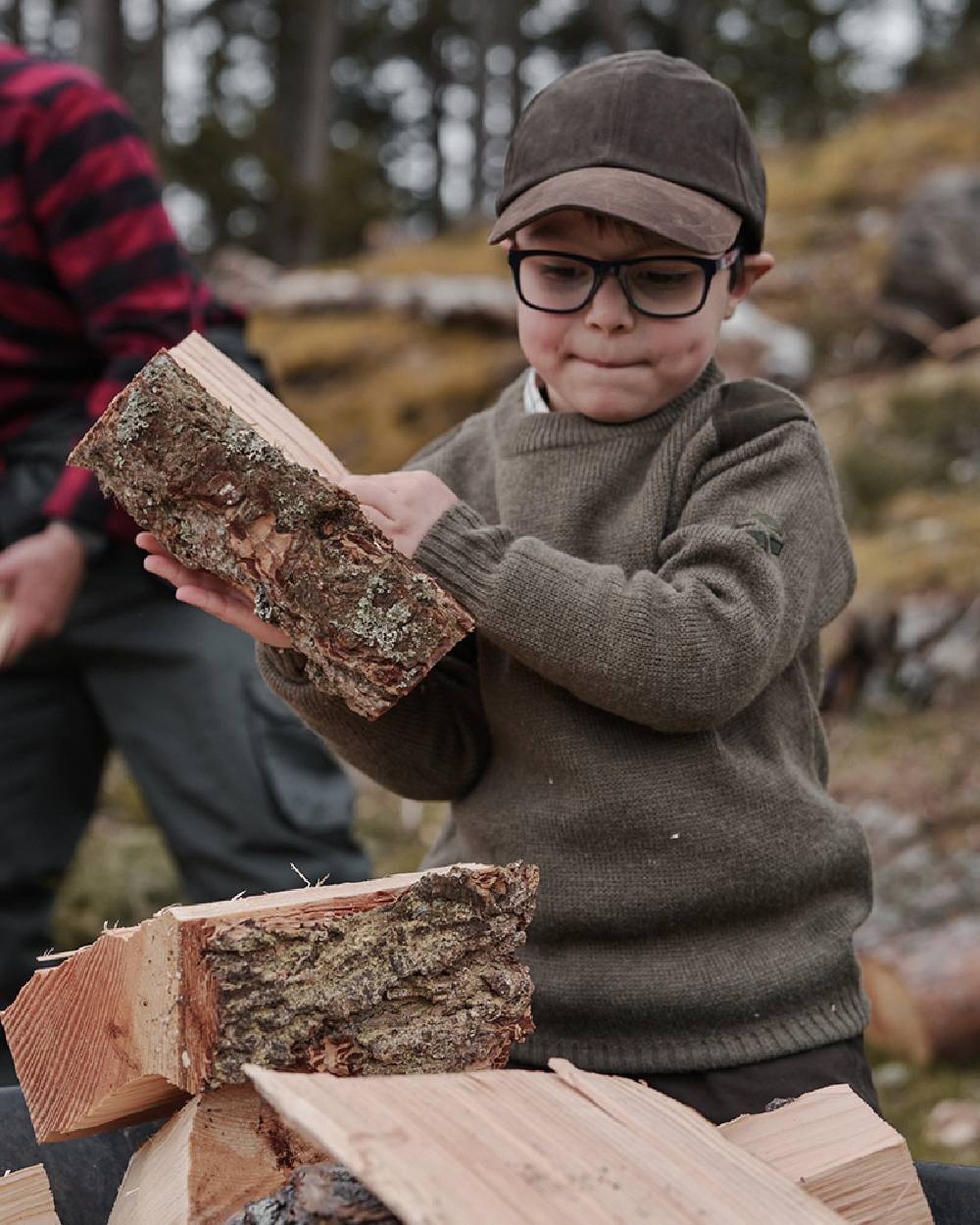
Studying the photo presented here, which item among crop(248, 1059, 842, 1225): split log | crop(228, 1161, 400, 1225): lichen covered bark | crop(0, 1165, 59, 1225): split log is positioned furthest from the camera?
crop(0, 1165, 59, 1225): split log

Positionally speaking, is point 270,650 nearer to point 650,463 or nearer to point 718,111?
point 650,463

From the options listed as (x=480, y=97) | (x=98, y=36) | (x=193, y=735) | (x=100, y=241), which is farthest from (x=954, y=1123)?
(x=480, y=97)

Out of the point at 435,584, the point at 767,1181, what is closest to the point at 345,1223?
the point at 767,1181

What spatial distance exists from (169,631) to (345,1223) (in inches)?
71.6

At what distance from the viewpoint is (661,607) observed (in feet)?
5.73

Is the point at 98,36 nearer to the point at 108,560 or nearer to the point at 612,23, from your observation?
the point at 612,23

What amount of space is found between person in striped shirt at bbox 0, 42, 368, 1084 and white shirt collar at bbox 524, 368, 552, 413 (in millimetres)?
998

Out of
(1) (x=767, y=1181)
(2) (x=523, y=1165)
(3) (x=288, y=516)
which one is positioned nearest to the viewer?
(2) (x=523, y=1165)

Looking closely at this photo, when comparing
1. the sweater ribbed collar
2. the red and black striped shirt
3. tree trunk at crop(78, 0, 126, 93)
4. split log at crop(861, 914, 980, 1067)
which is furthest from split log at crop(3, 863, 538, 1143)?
tree trunk at crop(78, 0, 126, 93)

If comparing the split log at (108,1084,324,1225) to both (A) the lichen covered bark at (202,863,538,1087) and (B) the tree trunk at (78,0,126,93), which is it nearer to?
(A) the lichen covered bark at (202,863,538,1087)

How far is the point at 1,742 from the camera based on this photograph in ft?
10.1

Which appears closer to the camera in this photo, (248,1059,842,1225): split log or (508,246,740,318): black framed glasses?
(248,1059,842,1225): split log

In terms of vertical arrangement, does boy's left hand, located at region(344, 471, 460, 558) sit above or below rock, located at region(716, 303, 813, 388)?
above

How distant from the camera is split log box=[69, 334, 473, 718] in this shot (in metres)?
1.64
